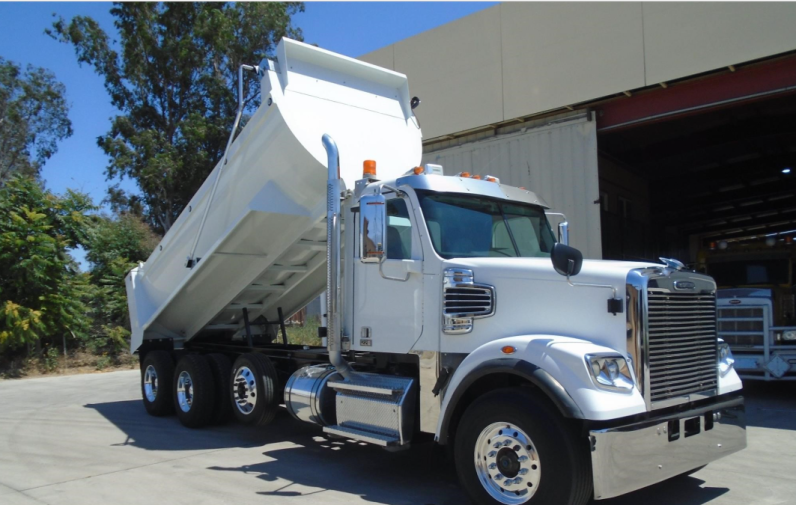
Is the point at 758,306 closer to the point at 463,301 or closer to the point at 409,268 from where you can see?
the point at 463,301

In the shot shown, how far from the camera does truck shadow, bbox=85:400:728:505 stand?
5.30 meters

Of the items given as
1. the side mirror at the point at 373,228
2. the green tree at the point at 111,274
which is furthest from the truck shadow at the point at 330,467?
the green tree at the point at 111,274

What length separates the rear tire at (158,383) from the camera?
29.2 feet

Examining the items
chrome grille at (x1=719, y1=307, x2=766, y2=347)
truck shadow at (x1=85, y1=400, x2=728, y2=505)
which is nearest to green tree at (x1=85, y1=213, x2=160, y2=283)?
truck shadow at (x1=85, y1=400, x2=728, y2=505)

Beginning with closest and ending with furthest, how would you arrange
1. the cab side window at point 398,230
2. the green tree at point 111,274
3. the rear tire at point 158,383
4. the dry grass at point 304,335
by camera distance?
the cab side window at point 398,230, the rear tire at point 158,383, the dry grass at point 304,335, the green tree at point 111,274

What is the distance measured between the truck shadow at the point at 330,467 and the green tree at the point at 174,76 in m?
21.5

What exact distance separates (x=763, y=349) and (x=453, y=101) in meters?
7.19

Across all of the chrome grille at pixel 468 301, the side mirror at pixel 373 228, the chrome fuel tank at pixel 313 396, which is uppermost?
the side mirror at pixel 373 228

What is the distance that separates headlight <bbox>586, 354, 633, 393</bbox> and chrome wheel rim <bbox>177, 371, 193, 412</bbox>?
578 cm

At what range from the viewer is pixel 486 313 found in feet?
16.5

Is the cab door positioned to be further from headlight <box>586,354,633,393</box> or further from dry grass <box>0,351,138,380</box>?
dry grass <box>0,351,138,380</box>

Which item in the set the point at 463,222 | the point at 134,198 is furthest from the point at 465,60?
the point at 134,198

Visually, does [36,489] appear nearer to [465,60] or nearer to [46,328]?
[465,60]

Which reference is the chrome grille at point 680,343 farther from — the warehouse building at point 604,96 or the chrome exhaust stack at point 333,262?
the warehouse building at point 604,96
